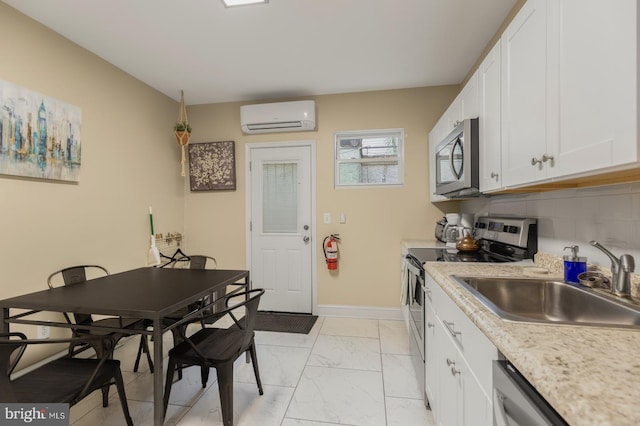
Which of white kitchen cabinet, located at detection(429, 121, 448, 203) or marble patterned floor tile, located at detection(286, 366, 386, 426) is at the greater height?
white kitchen cabinet, located at detection(429, 121, 448, 203)

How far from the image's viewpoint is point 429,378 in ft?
5.65

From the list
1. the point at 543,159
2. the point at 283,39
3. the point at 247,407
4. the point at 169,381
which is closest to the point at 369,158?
the point at 283,39

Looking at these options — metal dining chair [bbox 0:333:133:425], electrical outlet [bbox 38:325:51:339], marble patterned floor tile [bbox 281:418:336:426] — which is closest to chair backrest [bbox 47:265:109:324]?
electrical outlet [bbox 38:325:51:339]

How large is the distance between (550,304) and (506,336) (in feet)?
2.50

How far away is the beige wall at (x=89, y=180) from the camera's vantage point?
2.01 m

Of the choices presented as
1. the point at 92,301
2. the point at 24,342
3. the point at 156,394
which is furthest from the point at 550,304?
the point at 92,301

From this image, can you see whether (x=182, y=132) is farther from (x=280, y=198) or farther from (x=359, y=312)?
(x=359, y=312)

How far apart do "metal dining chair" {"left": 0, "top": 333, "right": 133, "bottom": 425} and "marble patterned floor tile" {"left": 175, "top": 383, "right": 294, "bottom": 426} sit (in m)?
0.37

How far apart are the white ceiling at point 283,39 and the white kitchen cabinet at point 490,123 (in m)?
0.68

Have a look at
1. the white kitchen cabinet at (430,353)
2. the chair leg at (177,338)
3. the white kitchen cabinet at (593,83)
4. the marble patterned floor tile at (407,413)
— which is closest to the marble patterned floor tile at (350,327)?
the marble patterned floor tile at (407,413)

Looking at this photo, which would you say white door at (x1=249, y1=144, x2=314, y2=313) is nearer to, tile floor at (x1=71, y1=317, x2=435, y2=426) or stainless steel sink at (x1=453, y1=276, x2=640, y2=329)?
tile floor at (x1=71, y1=317, x2=435, y2=426)

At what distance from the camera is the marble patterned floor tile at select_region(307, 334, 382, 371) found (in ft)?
7.68

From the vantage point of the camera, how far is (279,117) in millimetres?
3324

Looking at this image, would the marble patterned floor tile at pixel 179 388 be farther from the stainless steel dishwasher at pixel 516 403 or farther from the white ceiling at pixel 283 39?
the white ceiling at pixel 283 39
